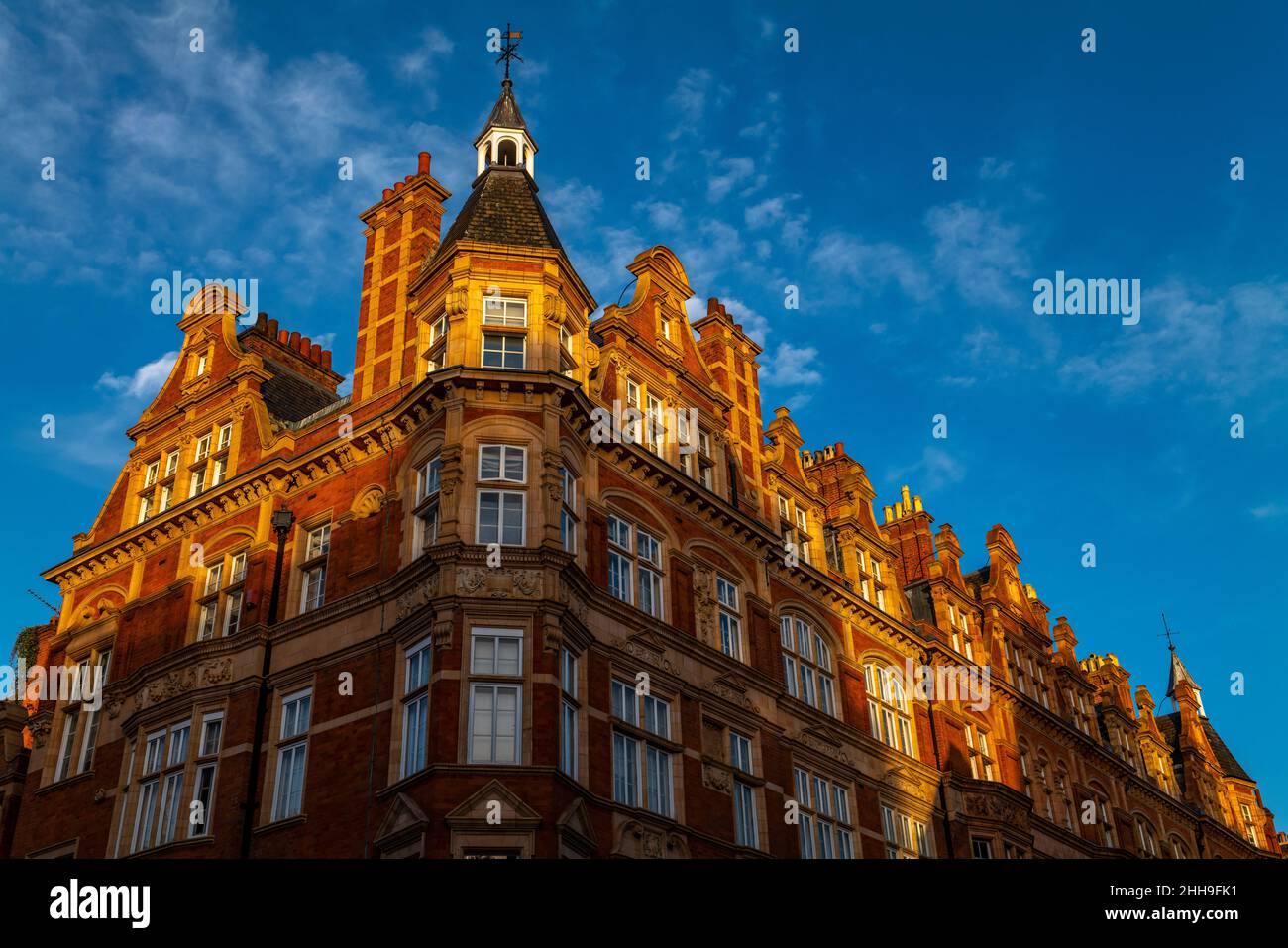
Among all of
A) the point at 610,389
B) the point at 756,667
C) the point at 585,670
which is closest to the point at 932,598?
the point at 756,667

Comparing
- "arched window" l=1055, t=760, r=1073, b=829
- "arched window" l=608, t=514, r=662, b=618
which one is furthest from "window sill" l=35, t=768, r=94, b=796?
"arched window" l=1055, t=760, r=1073, b=829

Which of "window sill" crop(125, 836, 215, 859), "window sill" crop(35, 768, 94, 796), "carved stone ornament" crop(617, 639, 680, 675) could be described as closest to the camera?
"window sill" crop(125, 836, 215, 859)

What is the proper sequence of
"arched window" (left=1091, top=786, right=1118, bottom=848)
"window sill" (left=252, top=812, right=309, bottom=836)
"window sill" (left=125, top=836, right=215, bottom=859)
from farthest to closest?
"arched window" (left=1091, top=786, right=1118, bottom=848) → "window sill" (left=125, top=836, right=215, bottom=859) → "window sill" (left=252, top=812, right=309, bottom=836)

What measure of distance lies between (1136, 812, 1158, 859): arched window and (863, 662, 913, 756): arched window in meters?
21.3

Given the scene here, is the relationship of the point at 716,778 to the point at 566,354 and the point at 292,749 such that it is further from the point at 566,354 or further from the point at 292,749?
the point at 566,354

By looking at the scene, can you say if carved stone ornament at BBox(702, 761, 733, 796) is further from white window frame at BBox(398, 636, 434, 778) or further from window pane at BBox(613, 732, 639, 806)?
white window frame at BBox(398, 636, 434, 778)

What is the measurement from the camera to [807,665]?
39594 millimetres

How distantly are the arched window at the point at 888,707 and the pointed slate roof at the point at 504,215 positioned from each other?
17.7 metres

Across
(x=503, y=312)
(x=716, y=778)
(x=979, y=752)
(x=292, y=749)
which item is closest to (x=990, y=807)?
(x=979, y=752)

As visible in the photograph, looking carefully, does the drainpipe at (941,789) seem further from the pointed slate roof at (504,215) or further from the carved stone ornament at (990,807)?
the pointed slate roof at (504,215)

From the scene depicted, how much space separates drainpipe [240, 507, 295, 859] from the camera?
30.2 meters

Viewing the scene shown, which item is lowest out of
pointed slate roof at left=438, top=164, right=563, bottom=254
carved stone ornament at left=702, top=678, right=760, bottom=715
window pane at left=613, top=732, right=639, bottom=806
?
window pane at left=613, top=732, right=639, bottom=806

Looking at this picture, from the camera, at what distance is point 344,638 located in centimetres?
3148

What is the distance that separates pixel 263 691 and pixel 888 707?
66.8 ft
